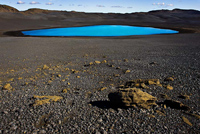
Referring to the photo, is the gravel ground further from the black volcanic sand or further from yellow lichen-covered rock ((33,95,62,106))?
yellow lichen-covered rock ((33,95,62,106))

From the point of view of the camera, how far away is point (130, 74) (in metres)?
9.34

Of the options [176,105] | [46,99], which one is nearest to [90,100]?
[46,99]

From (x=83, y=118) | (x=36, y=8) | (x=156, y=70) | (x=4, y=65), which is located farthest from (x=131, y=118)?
(x=36, y=8)

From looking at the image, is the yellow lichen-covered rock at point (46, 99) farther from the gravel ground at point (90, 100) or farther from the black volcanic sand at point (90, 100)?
the gravel ground at point (90, 100)

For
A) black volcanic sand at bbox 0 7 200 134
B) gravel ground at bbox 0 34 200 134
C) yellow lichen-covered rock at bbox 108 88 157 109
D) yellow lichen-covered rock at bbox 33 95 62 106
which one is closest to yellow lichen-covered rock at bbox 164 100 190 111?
black volcanic sand at bbox 0 7 200 134

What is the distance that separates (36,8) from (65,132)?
144766mm

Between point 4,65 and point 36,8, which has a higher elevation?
point 36,8

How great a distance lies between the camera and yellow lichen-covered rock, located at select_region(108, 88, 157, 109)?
223 inches

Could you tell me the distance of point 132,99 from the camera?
18.6 feet

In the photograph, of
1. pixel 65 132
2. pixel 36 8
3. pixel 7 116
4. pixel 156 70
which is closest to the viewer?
pixel 65 132

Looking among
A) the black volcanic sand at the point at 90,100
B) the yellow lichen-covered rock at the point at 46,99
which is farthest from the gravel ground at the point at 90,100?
the yellow lichen-covered rock at the point at 46,99

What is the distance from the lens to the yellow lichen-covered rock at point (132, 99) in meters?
5.66

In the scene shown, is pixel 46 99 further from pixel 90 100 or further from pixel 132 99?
pixel 132 99

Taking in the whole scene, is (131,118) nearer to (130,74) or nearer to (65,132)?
(65,132)
